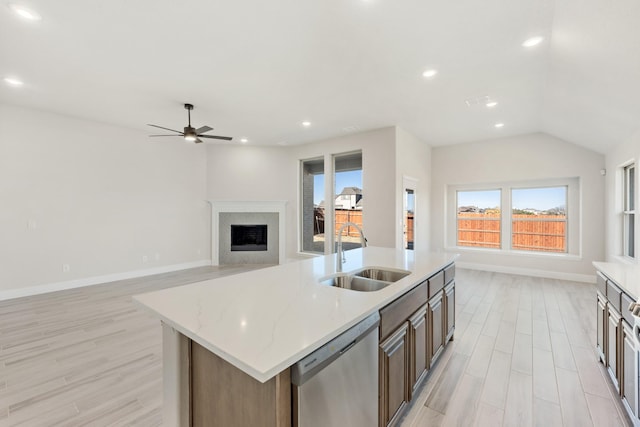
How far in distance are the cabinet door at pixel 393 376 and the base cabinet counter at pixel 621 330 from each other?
114 centimetres

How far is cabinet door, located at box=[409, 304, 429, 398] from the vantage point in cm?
180

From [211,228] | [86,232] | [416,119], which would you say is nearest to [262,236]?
[211,228]

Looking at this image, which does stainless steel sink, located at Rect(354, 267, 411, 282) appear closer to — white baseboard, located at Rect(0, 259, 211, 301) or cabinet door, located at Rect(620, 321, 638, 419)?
cabinet door, located at Rect(620, 321, 638, 419)

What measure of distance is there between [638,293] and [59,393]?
12.9ft

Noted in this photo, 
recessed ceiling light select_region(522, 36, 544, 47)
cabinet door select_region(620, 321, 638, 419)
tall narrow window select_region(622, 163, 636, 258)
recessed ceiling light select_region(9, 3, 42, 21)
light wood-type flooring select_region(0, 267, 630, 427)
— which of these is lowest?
light wood-type flooring select_region(0, 267, 630, 427)

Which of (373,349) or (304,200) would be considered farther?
(304,200)

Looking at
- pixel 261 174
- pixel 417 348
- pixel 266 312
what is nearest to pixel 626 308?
pixel 417 348

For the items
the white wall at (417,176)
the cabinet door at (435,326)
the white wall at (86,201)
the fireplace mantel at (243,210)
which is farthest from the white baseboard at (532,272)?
the white wall at (86,201)

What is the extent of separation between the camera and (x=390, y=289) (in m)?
1.62

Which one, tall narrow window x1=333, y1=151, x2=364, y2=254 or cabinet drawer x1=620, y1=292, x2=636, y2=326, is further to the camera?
tall narrow window x1=333, y1=151, x2=364, y2=254

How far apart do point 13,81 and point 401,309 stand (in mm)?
5286

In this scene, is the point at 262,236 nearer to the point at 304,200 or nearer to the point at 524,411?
the point at 304,200

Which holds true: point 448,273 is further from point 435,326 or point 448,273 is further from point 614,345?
point 614,345

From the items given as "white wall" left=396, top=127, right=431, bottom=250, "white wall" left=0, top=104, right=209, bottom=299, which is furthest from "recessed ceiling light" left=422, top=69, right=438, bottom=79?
"white wall" left=0, top=104, right=209, bottom=299
